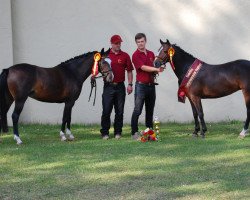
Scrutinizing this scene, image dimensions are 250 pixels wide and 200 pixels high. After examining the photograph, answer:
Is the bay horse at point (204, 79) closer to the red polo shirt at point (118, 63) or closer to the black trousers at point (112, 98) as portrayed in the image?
the red polo shirt at point (118, 63)

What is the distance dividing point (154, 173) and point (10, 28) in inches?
261

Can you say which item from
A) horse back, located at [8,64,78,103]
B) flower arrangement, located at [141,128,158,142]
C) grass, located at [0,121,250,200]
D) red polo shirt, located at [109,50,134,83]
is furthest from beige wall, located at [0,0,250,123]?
flower arrangement, located at [141,128,158,142]

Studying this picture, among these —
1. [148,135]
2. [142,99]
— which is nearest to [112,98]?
[142,99]

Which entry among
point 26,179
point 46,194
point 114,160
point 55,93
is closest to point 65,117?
point 55,93

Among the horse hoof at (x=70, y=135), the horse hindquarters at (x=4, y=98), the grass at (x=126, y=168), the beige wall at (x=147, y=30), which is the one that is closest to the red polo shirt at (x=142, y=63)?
the grass at (x=126, y=168)

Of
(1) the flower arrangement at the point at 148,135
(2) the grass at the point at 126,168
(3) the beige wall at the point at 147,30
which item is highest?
(3) the beige wall at the point at 147,30

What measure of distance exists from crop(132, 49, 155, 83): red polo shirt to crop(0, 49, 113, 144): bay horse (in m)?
0.48

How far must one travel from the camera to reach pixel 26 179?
7316mm

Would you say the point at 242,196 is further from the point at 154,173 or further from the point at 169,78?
the point at 169,78

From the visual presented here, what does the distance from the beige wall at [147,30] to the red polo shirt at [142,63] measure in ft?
8.69

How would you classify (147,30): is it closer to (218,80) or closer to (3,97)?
(218,80)

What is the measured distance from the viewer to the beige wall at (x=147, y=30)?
12914mm

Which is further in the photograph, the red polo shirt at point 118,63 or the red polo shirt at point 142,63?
the red polo shirt at point 118,63

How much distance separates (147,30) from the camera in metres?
12.9
